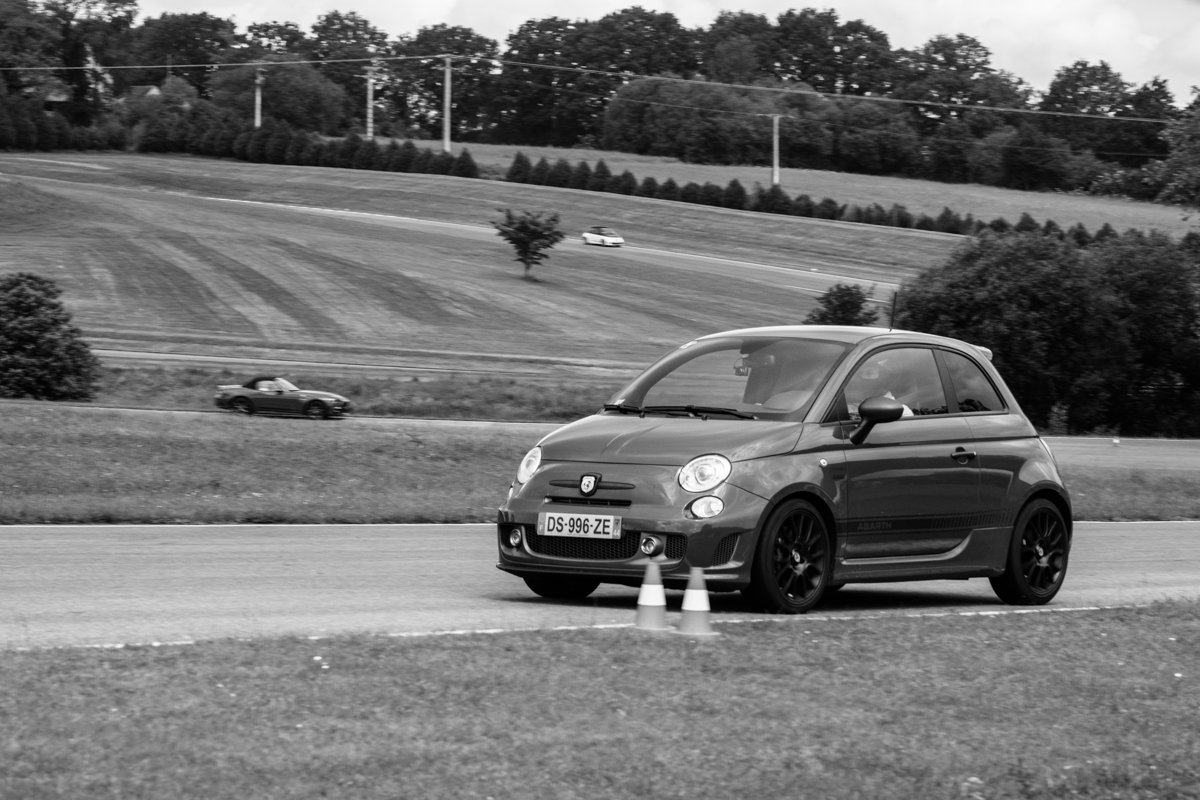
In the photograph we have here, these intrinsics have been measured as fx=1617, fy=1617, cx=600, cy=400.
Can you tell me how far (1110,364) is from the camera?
5447 cm

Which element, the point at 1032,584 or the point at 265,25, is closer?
the point at 1032,584

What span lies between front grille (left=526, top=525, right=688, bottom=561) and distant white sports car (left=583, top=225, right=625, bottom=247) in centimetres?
7485

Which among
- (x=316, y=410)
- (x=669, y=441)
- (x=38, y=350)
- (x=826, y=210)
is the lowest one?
(x=316, y=410)

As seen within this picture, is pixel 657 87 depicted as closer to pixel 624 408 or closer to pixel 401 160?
pixel 401 160

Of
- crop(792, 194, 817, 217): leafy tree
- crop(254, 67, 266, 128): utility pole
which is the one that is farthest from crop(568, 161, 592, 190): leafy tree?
crop(254, 67, 266, 128): utility pole

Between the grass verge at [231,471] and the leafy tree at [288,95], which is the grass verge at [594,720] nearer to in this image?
the grass verge at [231,471]

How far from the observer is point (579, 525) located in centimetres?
881

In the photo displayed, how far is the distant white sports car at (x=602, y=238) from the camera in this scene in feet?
274

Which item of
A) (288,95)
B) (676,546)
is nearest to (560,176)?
(288,95)

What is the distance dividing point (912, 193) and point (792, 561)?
103092 mm

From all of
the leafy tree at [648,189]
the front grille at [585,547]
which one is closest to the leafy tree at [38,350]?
the front grille at [585,547]

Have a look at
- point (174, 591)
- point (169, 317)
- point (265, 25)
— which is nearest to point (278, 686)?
point (174, 591)

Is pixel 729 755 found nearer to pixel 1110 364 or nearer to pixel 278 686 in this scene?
pixel 278 686

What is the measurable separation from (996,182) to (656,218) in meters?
44.6
